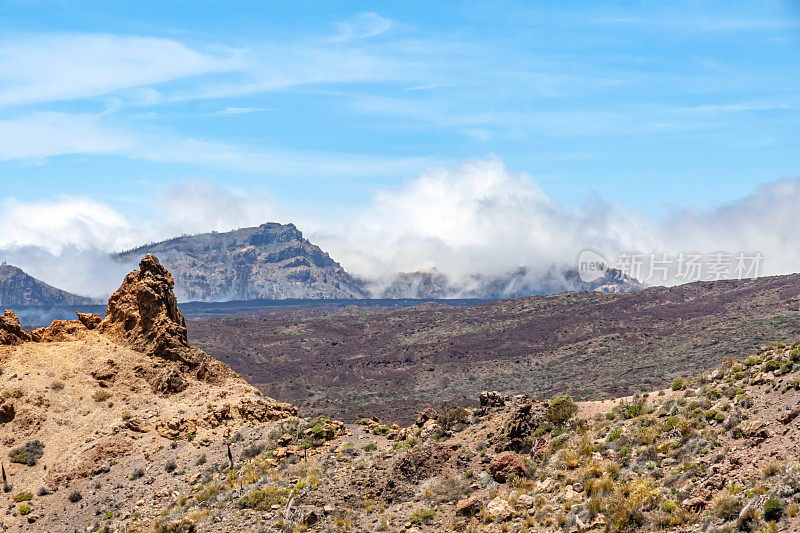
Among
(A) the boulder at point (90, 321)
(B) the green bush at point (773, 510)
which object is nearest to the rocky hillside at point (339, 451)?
(B) the green bush at point (773, 510)

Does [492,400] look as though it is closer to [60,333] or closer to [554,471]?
[554,471]

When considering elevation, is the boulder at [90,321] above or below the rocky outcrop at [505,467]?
above

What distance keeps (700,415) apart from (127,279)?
33.4 m

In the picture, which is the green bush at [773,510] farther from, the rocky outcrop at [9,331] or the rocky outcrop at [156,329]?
the rocky outcrop at [9,331]

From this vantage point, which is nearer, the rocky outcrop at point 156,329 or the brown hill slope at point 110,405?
the brown hill slope at point 110,405

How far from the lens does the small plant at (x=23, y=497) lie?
111 ft

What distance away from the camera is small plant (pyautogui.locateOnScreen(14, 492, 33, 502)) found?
33688 mm

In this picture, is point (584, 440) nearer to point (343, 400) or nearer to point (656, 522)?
point (656, 522)

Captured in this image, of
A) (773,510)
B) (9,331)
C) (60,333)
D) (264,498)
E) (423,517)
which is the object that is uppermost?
(9,331)

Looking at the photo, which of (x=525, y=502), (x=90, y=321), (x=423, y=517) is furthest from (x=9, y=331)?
(x=525, y=502)

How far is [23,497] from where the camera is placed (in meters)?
33.8

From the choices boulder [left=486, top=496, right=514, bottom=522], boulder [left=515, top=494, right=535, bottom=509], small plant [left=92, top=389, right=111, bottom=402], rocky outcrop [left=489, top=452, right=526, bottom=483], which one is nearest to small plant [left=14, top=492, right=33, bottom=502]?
small plant [left=92, top=389, right=111, bottom=402]

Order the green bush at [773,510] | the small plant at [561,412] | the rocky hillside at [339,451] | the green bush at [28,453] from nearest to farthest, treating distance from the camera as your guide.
Answer: the green bush at [773,510], the rocky hillside at [339,451], the small plant at [561,412], the green bush at [28,453]

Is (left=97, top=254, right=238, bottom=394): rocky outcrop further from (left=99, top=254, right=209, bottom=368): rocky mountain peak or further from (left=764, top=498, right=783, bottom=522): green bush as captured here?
(left=764, top=498, right=783, bottom=522): green bush
